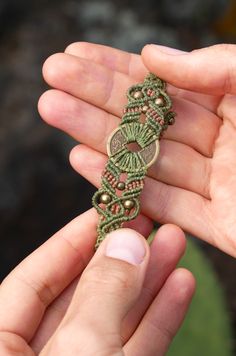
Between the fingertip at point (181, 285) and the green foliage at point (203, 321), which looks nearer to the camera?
the fingertip at point (181, 285)

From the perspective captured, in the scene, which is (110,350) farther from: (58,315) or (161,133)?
(161,133)

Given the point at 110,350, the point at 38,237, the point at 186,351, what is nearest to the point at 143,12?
the point at 38,237

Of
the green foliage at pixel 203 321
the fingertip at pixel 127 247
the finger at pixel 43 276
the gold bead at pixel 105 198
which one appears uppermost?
the fingertip at pixel 127 247

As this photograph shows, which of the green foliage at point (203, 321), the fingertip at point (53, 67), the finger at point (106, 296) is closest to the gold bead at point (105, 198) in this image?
the finger at point (106, 296)

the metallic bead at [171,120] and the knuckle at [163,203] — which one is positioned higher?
the metallic bead at [171,120]

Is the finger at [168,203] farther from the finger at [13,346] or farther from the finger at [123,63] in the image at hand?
the finger at [13,346]

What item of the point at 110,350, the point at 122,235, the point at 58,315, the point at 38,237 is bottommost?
the point at 38,237

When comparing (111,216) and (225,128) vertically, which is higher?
(225,128)
